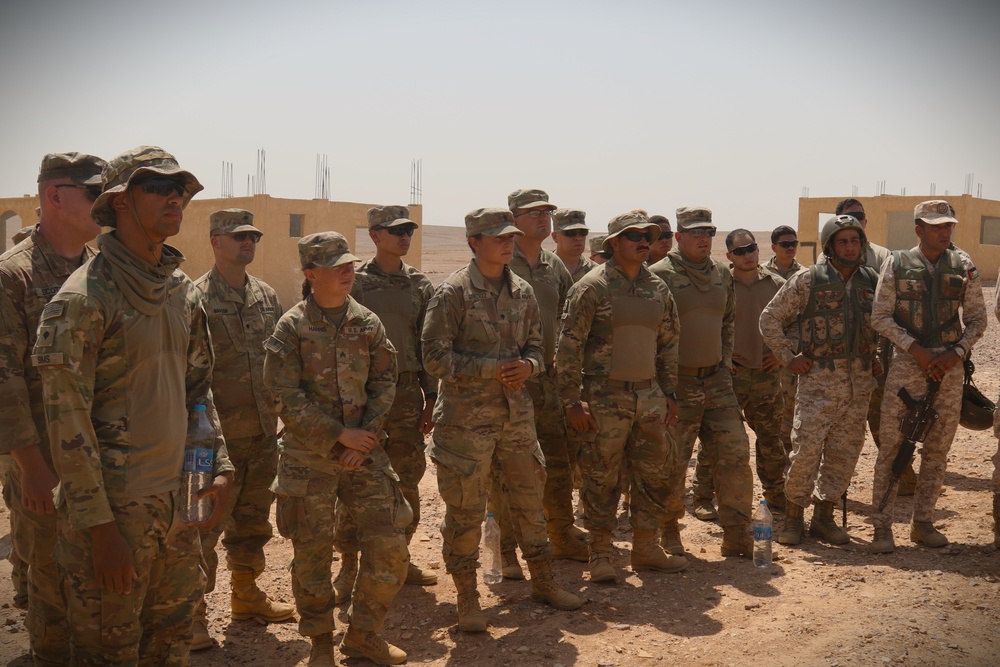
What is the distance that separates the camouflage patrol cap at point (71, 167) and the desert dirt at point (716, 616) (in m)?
2.80

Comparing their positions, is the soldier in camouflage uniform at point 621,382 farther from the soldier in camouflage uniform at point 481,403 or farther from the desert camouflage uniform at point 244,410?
the desert camouflage uniform at point 244,410

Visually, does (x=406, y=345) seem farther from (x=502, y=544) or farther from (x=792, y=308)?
(x=792, y=308)

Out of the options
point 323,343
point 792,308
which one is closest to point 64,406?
point 323,343

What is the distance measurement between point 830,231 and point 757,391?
5.41 feet

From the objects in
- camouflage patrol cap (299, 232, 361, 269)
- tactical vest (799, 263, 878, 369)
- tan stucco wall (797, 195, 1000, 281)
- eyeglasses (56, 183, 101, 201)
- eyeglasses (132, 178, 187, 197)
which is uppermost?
tan stucco wall (797, 195, 1000, 281)

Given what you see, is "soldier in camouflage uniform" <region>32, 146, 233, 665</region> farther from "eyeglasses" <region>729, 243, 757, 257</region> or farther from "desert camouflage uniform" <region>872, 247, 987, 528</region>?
"eyeglasses" <region>729, 243, 757, 257</region>

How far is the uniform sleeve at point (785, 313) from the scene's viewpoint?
682 cm

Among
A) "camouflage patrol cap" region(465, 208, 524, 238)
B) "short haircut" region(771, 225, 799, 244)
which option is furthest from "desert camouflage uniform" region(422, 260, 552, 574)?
"short haircut" region(771, 225, 799, 244)

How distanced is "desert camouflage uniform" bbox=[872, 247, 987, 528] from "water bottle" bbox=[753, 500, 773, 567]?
89 cm

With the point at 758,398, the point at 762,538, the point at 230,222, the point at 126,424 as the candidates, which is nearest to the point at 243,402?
the point at 230,222

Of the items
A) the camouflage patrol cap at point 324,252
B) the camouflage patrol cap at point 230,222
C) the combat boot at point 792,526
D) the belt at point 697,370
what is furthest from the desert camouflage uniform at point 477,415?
the combat boot at point 792,526

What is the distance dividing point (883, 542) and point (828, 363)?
4.48 feet

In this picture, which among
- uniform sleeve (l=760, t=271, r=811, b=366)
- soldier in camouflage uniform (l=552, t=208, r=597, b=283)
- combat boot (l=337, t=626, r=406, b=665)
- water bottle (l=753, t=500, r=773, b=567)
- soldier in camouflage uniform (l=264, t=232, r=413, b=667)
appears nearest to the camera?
soldier in camouflage uniform (l=264, t=232, r=413, b=667)

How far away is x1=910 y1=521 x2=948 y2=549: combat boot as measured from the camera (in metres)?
6.52
